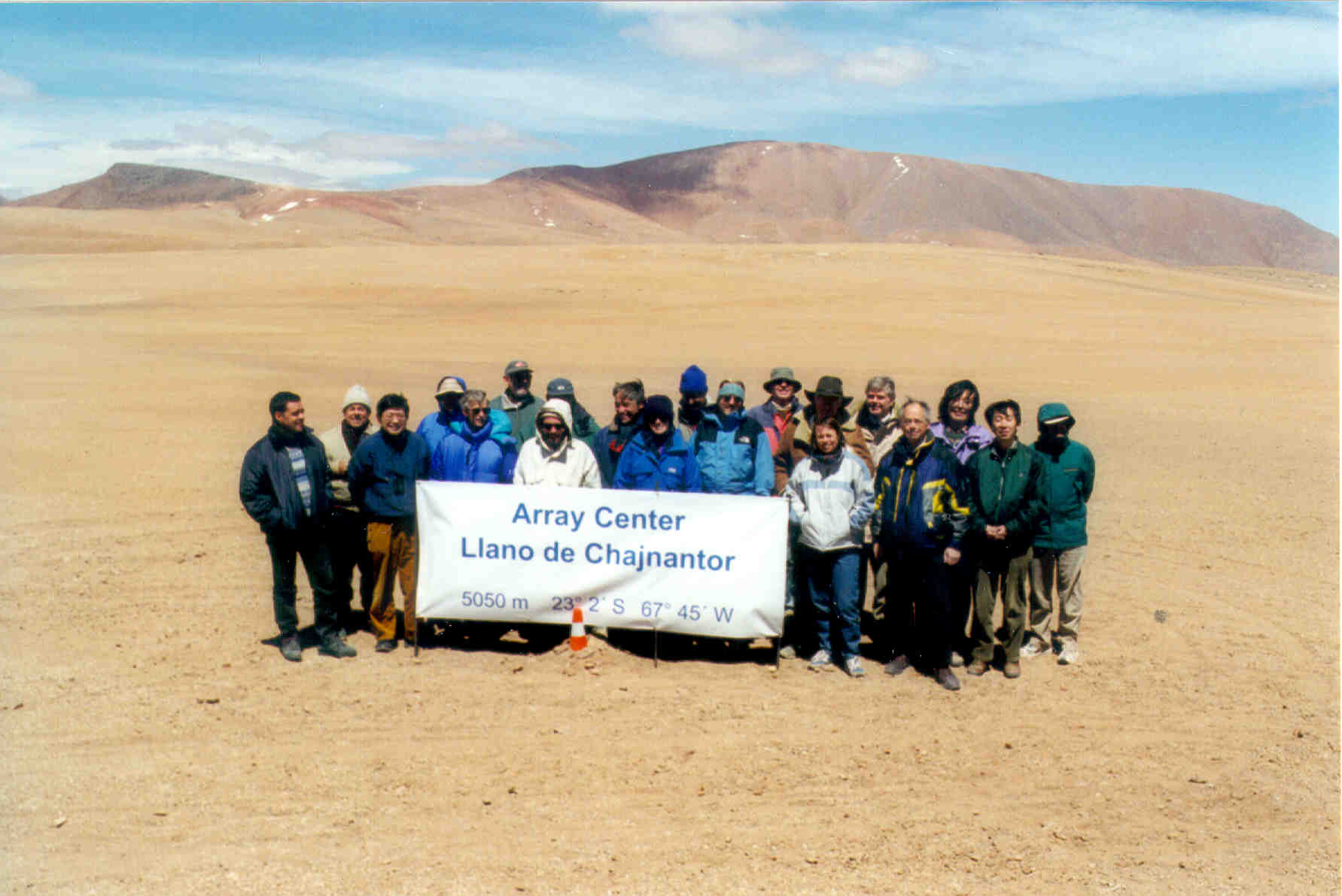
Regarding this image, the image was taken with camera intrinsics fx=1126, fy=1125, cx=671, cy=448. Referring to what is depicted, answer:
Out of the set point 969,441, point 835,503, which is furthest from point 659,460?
point 969,441

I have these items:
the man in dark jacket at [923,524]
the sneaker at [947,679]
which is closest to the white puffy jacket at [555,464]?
the man in dark jacket at [923,524]

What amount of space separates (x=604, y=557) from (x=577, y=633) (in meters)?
0.59

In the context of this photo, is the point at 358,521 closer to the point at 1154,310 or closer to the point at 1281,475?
the point at 1281,475

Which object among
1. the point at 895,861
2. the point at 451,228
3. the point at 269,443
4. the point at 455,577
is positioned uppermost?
the point at 451,228

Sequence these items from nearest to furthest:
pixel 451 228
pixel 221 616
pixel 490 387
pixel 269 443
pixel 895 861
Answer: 1. pixel 895 861
2. pixel 269 443
3. pixel 221 616
4. pixel 490 387
5. pixel 451 228

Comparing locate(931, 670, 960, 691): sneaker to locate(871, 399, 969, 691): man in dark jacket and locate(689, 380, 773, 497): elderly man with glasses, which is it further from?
locate(689, 380, 773, 497): elderly man with glasses

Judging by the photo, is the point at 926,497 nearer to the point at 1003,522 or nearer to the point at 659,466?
the point at 1003,522

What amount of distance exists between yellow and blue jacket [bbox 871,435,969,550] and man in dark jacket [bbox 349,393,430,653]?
3.36 metres

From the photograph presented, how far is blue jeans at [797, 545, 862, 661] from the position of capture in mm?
7793

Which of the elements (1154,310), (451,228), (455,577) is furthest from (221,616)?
(451,228)

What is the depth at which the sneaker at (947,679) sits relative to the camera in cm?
767

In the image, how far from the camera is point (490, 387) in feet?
77.7

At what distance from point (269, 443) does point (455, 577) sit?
1579 millimetres

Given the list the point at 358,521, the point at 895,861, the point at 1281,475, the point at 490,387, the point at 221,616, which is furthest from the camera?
the point at 490,387
